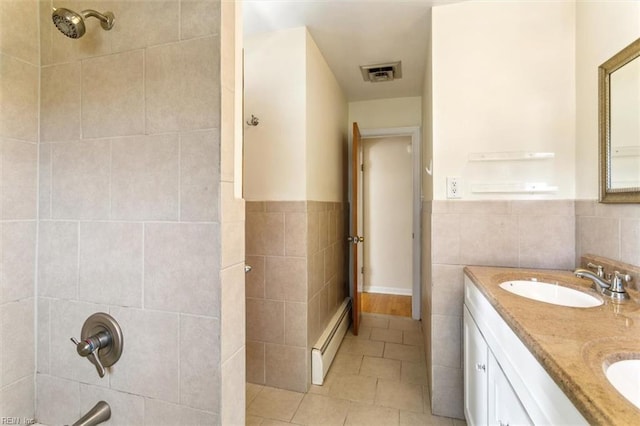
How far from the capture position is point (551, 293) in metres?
1.36

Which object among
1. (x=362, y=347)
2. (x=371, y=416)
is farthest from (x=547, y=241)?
(x=362, y=347)

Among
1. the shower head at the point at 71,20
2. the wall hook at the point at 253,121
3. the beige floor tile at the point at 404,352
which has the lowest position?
the beige floor tile at the point at 404,352

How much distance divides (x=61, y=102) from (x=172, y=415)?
1045mm

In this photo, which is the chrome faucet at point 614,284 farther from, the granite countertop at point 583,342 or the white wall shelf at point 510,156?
the white wall shelf at point 510,156

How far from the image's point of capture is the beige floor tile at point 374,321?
3.08m

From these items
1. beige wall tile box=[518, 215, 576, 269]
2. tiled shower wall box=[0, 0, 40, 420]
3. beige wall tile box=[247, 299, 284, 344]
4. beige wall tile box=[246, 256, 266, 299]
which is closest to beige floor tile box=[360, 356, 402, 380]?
beige wall tile box=[247, 299, 284, 344]

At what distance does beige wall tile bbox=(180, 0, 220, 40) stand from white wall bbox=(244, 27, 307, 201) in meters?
1.19

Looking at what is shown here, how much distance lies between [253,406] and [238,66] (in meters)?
1.93

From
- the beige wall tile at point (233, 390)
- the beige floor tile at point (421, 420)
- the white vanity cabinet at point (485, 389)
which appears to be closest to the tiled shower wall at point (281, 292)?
the beige floor tile at point (421, 420)

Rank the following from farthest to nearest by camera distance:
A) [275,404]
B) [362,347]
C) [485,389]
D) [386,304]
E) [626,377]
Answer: [386,304] < [362,347] < [275,404] < [485,389] < [626,377]

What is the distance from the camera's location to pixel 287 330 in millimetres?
2029

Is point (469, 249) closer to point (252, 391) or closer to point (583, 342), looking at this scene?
point (583, 342)

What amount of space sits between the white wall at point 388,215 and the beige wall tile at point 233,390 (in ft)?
11.0

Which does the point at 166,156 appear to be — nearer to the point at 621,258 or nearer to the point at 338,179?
the point at 621,258
